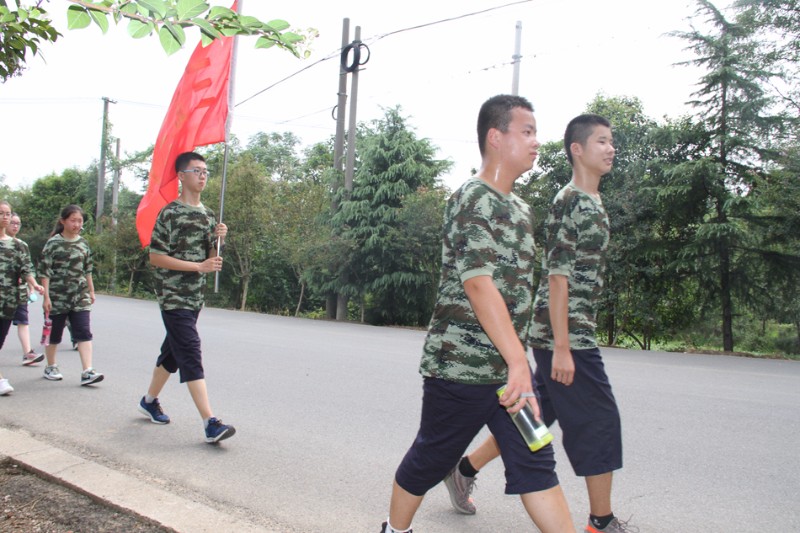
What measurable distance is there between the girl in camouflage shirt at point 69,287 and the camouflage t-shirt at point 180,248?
2366 millimetres

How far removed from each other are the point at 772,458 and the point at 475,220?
12.0 ft

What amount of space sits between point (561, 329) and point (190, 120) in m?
3.27

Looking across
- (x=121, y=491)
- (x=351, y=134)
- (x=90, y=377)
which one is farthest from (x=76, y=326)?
(x=351, y=134)

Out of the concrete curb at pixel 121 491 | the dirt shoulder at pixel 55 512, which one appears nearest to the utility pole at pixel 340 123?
the concrete curb at pixel 121 491

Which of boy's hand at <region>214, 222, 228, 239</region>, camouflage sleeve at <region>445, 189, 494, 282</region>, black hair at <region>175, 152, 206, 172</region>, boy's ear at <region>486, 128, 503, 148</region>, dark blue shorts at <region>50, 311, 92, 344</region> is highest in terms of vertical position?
black hair at <region>175, 152, 206, 172</region>

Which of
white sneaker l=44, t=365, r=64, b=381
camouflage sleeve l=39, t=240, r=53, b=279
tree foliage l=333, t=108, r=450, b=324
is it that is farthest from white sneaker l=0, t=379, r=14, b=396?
tree foliage l=333, t=108, r=450, b=324

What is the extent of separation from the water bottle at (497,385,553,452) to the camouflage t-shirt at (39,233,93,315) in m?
5.62

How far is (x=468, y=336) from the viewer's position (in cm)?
260

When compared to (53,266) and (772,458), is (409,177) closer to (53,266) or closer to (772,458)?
(53,266)

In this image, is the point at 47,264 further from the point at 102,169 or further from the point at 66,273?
the point at 102,169

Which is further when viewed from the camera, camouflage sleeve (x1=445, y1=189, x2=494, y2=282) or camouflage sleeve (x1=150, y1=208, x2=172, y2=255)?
camouflage sleeve (x1=150, y1=208, x2=172, y2=255)

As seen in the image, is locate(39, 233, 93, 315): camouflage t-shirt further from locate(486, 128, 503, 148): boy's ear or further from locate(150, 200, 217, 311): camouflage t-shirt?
locate(486, 128, 503, 148): boy's ear

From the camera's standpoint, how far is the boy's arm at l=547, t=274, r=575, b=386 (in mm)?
3107

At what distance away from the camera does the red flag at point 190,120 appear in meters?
5.00
